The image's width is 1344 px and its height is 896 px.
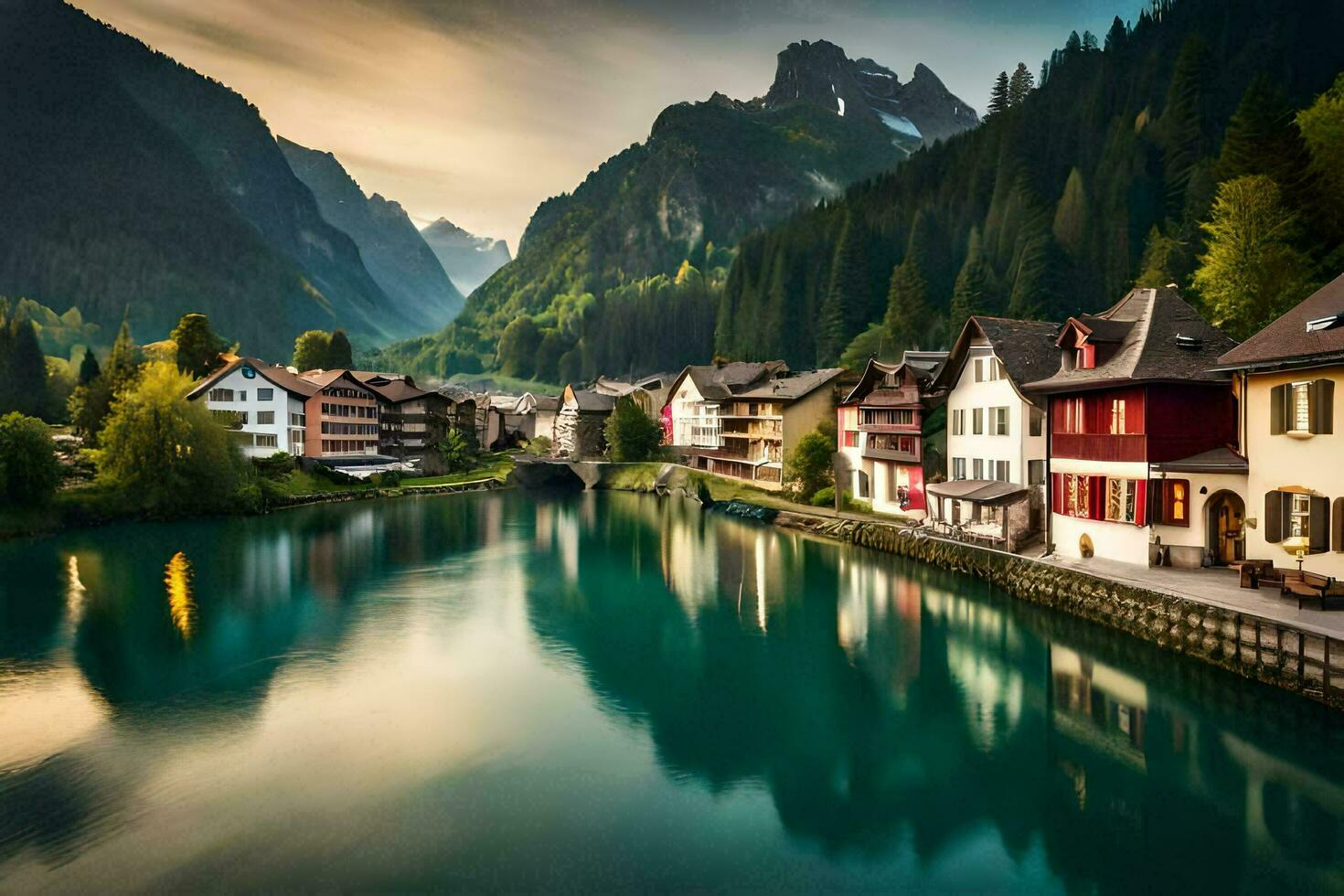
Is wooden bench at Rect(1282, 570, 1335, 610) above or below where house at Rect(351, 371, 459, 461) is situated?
below

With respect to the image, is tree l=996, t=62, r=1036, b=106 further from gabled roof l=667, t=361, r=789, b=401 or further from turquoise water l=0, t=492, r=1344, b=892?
turquoise water l=0, t=492, r=1344, b=892

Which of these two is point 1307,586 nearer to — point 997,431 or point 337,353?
point 997,431

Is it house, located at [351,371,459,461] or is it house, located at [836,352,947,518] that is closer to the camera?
house, located at [836,352,947,518]

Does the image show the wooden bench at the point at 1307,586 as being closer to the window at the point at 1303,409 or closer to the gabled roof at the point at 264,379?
the window at the point at 1303,409

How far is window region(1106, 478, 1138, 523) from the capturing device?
2784 cm

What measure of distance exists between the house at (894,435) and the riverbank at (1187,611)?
6.51 meters

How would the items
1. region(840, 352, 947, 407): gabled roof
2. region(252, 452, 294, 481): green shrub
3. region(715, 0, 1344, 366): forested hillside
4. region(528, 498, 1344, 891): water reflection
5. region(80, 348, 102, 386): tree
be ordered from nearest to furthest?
region(528, 498, 1344, 891): water reflection
region(715, 0, 1344, 366): forested hillside
region(840, 352, 947, 407): gabled roof
region(252, 452, 294, 481): green shrub
region(80, 348, 102, 386): tree

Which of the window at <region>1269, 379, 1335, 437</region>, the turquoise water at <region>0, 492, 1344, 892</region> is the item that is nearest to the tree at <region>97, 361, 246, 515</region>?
the turquoise water at <region>0, 492, 1344, 892</region>

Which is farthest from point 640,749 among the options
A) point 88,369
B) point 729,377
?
point 88,369

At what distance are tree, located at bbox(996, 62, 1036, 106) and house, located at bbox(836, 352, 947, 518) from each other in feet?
310

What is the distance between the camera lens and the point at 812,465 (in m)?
57.7

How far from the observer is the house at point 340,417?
80250mm

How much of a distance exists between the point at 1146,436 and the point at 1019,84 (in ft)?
409

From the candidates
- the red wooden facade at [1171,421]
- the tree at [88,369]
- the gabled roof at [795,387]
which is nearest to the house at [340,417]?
the tree at [88,369]
